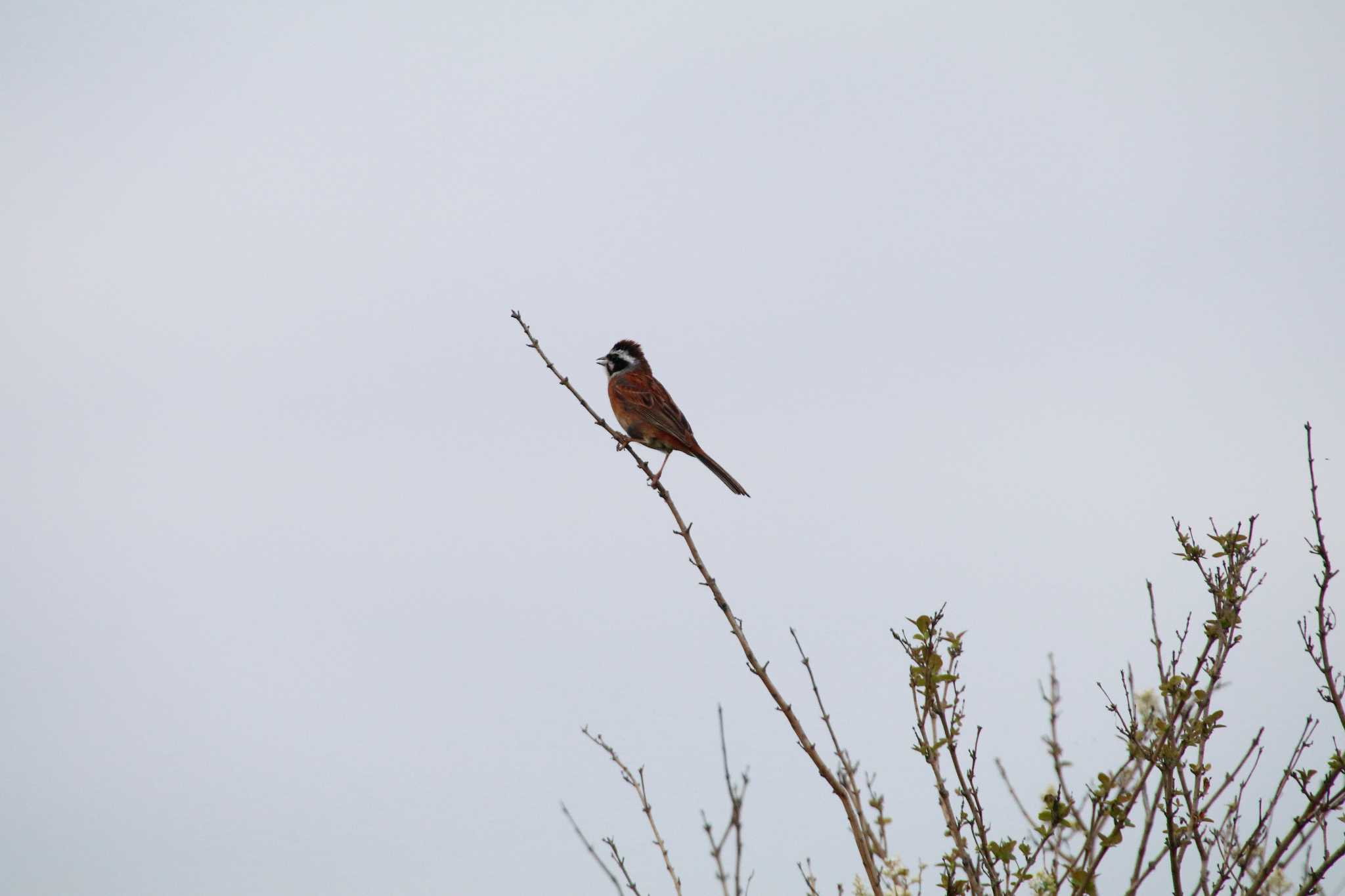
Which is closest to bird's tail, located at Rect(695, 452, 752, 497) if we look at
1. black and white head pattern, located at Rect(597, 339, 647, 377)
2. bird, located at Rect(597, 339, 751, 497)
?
bird, located at Rect(597, 339, 751, 497)

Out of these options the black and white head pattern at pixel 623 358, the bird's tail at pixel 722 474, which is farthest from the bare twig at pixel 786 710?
the black and white head pattern at pixel 623 358

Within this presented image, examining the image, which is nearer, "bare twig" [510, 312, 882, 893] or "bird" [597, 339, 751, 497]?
"bare twig" [510, 312, 882, 893]

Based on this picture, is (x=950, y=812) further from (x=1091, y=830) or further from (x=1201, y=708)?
(x=1201, y=708)

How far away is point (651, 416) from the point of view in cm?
1080

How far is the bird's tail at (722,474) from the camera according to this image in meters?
9.69

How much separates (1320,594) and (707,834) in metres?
2.69

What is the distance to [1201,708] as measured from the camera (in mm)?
4453

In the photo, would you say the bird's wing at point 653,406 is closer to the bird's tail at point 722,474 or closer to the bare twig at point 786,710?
the bird's tail at point 722,474

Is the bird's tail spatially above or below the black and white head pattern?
below

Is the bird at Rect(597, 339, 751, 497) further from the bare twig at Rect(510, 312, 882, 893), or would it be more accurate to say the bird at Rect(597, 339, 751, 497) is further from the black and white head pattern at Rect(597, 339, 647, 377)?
the bare twig at Rect(510, 312, 882, 893)

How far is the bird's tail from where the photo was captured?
9688 mm

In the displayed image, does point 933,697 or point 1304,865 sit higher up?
point 933,697

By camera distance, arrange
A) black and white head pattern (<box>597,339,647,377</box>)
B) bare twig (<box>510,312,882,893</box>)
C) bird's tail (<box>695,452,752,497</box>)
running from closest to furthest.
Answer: bare twig (<box>510,312,882,893</box>), bird's tail (<box>695,452,752,497</box>), black and white head pattern (<box>597,339,647,377</box>)

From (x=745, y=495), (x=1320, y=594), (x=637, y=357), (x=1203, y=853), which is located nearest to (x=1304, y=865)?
(x=1203, y=853)
